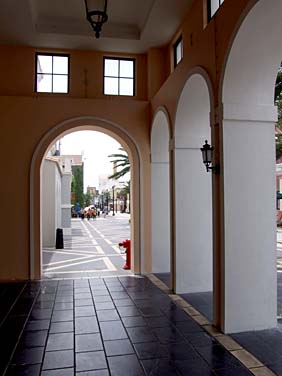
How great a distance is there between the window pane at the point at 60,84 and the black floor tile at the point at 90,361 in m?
6.25

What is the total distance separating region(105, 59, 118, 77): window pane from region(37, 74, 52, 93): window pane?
4.56 ft

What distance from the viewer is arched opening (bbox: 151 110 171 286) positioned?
820cm

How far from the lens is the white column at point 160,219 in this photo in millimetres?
8211

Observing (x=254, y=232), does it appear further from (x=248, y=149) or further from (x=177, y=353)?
(x=177, y=353)

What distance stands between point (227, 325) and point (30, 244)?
4.82 metres

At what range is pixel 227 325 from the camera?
439 cm

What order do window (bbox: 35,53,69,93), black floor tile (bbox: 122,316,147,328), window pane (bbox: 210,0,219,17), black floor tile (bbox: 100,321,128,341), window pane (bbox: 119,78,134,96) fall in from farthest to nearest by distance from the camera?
window pane (bbox: 119,78,134,96), window (bbox: 35,53,69,93), window pane (bbox: 210,0,219,17), black floor tile (bbox: 122,316,147,328), black floor tile (bbox: 100,321,128,341)

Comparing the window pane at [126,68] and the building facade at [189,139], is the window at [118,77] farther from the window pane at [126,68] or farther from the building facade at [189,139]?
the building facade at [189,139]

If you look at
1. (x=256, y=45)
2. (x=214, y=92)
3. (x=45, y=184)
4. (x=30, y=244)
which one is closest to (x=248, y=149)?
(x=214, y=92)

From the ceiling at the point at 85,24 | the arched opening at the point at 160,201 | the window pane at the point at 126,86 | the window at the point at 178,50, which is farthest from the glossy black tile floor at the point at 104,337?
the ceiling at the point at 85,24

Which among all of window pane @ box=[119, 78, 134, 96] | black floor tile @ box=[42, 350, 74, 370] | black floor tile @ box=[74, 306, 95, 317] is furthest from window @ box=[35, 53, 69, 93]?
black floor tile @ box=[42, 350, 74, 370]

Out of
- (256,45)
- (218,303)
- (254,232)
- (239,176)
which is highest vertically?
(256,45)

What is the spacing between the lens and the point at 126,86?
8727 mm

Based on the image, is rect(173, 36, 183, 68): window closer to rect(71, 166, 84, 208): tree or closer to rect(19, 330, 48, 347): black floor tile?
rect(19, 330, 48, 347): black floor tile
